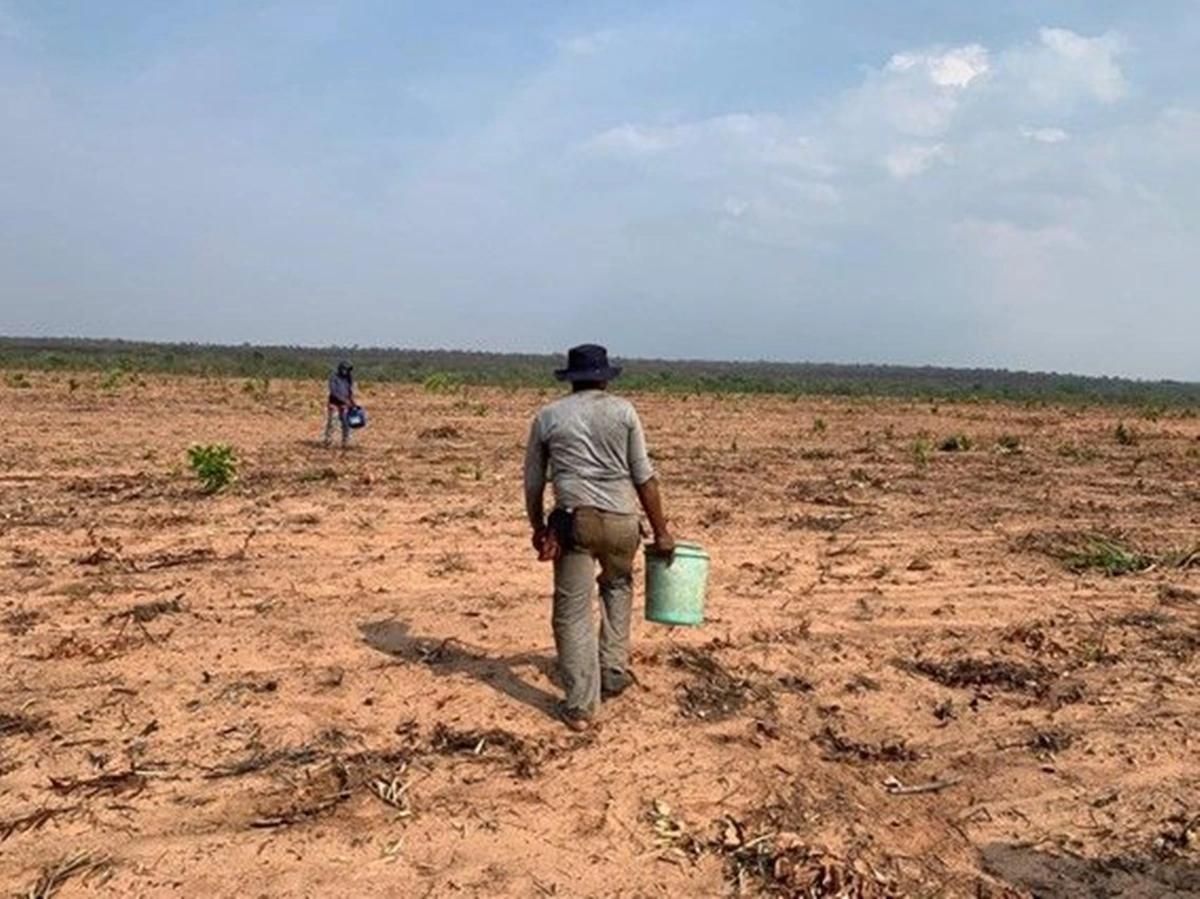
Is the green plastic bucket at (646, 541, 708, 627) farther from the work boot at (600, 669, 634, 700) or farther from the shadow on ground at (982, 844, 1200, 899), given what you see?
the shadow on ground at (982, 844, 1200, 899)

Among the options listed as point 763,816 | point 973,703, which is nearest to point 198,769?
point 763,816

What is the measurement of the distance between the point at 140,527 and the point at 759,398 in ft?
103

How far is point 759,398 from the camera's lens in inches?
1563

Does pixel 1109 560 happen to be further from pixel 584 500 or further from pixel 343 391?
pixel 343 391

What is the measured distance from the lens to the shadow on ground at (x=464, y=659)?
18.9ft

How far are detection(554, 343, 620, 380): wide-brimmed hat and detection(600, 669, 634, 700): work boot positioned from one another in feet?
4.87

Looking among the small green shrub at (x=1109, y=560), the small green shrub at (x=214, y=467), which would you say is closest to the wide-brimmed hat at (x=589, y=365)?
the small green shrub at (x=1109, y=560)

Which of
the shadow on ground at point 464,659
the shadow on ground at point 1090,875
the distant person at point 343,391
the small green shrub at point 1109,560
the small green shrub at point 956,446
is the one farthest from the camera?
the small green shrub at point 956,446

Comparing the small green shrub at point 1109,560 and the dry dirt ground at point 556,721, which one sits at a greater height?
the small green shrub at point 1109,560

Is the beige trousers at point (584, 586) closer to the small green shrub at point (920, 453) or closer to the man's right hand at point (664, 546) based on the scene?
the man's right hand at point (664, 546)

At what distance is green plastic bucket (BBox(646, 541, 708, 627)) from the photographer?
18.6 ft

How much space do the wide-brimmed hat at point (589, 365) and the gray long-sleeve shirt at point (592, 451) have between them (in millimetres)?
89

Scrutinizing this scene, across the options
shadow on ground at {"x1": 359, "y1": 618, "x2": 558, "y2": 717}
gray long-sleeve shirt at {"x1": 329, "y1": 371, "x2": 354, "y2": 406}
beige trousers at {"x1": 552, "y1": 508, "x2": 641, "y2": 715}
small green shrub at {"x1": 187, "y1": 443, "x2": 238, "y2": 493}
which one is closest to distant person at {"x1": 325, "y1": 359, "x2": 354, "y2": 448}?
gray long-sleeve shirt at {"x1": 329, "y1": 371, "x2": 354, "y2": 406}

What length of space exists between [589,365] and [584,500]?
65 centimetres
